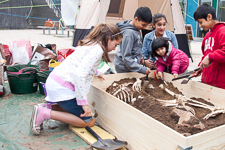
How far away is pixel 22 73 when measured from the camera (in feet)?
11.2

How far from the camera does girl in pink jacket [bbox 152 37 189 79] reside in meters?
2.88

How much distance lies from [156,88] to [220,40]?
3.08 feet

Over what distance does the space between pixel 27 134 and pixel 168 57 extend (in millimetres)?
2096

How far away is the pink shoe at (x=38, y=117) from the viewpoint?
217 centimetres

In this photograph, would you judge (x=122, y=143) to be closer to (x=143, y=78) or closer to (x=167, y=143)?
(x=167, y=143)

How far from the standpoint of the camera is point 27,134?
2221 millimetres

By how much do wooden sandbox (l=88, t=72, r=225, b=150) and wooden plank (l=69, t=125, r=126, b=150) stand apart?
0.23 ft

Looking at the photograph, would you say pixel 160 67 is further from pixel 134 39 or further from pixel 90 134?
pixel 90 134

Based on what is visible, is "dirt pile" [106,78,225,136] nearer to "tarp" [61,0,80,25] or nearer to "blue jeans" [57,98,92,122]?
"blue jeans" [57,98,92,122]

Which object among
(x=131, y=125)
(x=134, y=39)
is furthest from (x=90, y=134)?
(x=134, y=39)

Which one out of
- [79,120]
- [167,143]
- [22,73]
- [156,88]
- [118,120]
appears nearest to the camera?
[167,143]

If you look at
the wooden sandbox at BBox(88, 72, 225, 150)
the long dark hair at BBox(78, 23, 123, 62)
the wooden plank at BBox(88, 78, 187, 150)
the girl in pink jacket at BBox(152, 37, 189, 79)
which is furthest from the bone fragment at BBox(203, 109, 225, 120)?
the long dark hair at BBox(78, 23, 123, 62)

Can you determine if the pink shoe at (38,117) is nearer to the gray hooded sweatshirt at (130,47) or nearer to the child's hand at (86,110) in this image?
the child's hand at (86,110)

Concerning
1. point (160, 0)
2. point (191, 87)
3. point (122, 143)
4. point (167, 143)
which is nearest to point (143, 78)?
point (191, 87)
